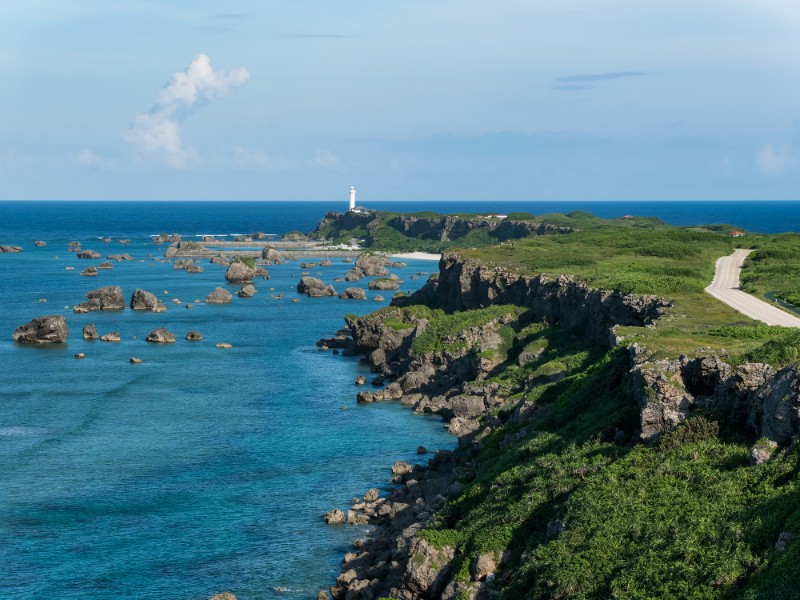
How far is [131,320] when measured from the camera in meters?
135

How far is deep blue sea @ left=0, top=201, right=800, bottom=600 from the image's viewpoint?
49.9 meters

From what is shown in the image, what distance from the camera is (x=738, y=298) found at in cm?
8012

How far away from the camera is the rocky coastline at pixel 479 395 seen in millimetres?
40688

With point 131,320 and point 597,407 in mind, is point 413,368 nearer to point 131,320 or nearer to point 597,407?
point 597,407

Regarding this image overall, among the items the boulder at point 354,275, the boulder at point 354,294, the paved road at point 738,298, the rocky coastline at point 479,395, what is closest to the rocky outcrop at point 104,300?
the boulder at point 354,294

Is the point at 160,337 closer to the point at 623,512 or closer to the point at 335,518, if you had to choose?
the point at 335,518

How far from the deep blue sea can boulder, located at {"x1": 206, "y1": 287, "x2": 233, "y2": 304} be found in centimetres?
3121

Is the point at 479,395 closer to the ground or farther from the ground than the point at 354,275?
closer to the ground

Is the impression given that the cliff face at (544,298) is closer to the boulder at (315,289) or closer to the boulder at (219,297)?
the boulder at (315,289)

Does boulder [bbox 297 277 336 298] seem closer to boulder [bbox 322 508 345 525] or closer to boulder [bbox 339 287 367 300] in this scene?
boulder [bbox 339 287 367 300]

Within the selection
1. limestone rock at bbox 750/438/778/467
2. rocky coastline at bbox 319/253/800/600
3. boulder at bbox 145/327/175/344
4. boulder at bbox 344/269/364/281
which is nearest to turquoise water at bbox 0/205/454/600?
boulder at bbox 145/327/175/344

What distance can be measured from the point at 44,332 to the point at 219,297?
134 ft

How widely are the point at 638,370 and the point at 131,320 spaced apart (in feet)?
329

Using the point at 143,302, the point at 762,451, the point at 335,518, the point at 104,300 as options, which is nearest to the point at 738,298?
the point at 335,518
